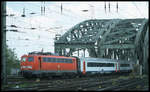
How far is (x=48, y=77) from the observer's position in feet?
114

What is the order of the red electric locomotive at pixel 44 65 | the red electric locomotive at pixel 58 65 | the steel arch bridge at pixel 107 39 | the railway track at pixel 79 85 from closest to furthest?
1. the railway track at pixel 79 85
2. the red electric locomotive at pixel 44 65
3. the red electric locomotive at pixel 58 65
4. the steel arch bridge at pixel 107 39

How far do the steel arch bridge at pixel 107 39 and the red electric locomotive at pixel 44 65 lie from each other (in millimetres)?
26732

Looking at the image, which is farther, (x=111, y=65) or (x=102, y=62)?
(x=111, y=65)

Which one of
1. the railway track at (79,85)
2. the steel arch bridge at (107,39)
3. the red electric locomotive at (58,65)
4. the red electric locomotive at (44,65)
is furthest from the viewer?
the steel arch bridge at (107,39)

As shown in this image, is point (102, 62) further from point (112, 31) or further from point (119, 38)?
point (112, 31)

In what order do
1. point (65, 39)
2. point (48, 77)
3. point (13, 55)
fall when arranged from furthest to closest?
point (13, 55)
point (65, 39)
point (48, 77)

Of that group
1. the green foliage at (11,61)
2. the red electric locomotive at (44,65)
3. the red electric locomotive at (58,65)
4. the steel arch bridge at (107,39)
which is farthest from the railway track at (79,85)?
the green foliage at (11,61)

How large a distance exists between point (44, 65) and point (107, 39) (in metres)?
42.8

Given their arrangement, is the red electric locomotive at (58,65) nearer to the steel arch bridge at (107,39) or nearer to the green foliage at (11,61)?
the steel arch bridge at (107,39)

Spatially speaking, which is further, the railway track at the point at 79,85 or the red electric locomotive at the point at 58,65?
the red electric locomotive at the point at 58,65

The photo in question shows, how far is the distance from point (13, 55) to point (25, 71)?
57.1 meters

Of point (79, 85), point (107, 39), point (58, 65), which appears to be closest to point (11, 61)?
point (107, 39)

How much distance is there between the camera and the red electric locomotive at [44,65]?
32.0 m

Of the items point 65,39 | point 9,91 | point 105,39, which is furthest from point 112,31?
point 9,91
